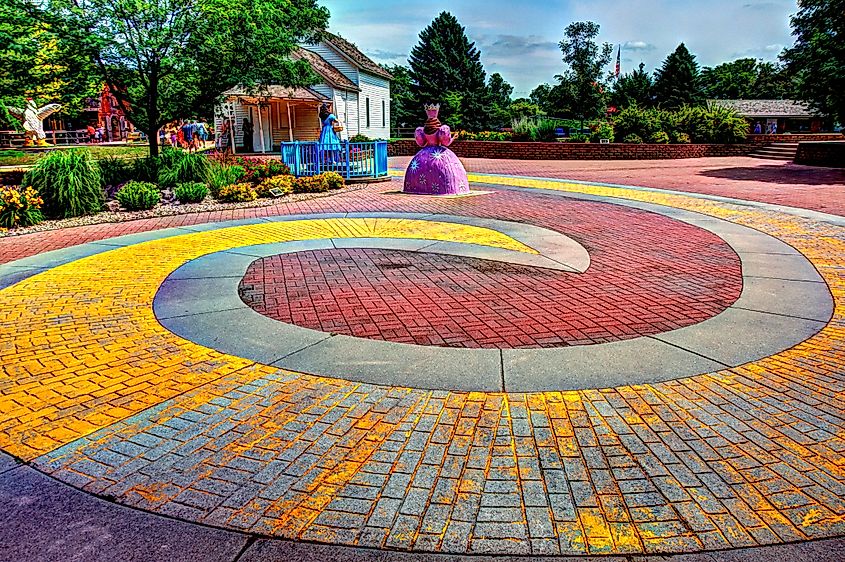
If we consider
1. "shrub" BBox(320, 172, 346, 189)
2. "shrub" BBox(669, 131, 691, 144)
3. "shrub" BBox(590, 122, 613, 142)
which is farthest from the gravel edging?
"shrub" BBox(669, 131, 691, 144)

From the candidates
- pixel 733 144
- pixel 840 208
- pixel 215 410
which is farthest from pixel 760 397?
pixel 733 144

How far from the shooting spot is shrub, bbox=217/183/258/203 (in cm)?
1417

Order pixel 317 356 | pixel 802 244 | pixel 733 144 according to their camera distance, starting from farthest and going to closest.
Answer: pixel 733 144, pixel 802 244, pixel 317 356

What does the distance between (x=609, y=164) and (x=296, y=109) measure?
63.6ft

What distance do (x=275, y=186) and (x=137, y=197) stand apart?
3.65 meters

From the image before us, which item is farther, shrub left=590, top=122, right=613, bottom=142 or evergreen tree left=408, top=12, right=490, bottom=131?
evergreen tree left=408, top=12, right=490, bottom=131

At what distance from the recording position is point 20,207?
11.1m

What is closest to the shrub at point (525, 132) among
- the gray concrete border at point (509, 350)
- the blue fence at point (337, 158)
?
the blue fence at point (337, 158)

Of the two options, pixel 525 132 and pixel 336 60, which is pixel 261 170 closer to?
pixel 525 132

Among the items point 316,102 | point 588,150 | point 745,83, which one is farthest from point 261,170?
point 745,83

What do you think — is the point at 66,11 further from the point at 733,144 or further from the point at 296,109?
the point at 733,144

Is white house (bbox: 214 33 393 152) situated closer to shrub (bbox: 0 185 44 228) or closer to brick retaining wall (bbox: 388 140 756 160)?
brick retaining wall (bbox: 388 140 756 160)

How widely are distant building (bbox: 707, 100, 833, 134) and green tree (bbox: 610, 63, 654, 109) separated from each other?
A: 23.0ft

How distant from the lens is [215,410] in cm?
386
